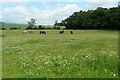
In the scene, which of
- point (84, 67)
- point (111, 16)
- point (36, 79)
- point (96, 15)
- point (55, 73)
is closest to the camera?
point (36, 79)

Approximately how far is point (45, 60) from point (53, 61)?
899 millimetres

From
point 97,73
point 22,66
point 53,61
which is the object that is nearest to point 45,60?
point 53,61

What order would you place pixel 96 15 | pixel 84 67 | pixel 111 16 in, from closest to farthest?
1. pixel 84 67
2. pixel 111 16
3. pixel 96 15

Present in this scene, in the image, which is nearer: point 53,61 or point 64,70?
point 64,70

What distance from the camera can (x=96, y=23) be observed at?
138 m

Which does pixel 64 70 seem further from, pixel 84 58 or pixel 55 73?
pixel 84 58

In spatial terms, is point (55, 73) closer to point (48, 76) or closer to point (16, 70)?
point (48, 76)

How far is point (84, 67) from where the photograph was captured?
19109 millimetres

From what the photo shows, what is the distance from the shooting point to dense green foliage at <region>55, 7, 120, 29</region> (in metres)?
133

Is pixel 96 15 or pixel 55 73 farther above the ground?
pixel 96 15

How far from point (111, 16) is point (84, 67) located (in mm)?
120763

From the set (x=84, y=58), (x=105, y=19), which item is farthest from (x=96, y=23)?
(x=84, y=58)

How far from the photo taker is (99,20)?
5458 inches

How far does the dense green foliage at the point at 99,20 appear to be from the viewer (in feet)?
436
